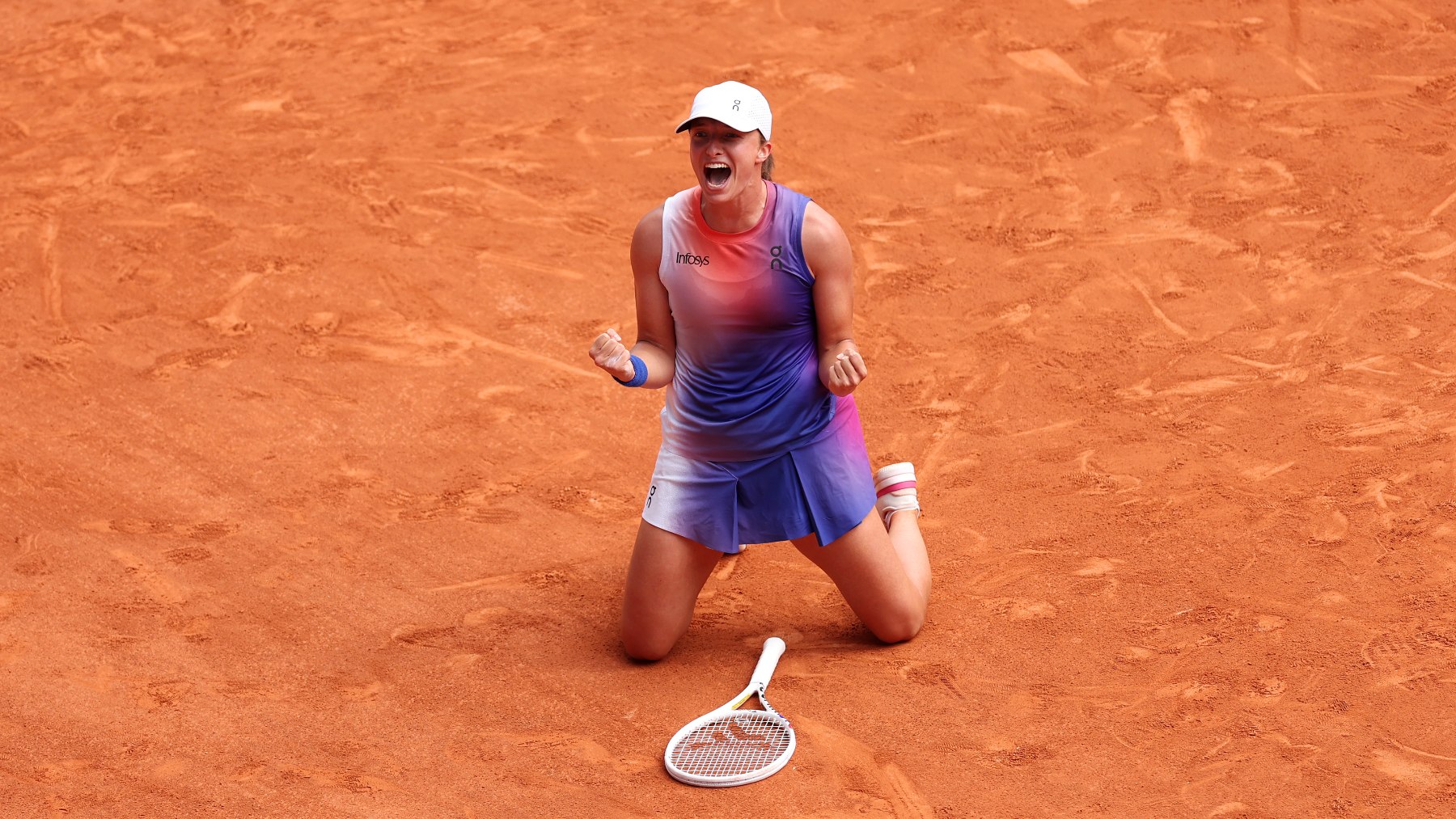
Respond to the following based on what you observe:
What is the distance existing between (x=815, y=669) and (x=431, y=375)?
269 centimetres

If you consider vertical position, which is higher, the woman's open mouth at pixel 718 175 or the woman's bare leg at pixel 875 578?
the woman's open mouth at pixel 718 175

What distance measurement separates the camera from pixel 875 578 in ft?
15.6

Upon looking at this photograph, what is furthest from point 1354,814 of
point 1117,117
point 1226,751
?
point 1117,117

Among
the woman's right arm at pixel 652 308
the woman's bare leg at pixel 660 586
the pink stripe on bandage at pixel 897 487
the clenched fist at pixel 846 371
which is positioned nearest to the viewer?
the clenched fist at pixel 846 371

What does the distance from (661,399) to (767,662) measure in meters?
2.10

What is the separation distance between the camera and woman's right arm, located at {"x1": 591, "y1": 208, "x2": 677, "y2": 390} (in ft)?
15.2

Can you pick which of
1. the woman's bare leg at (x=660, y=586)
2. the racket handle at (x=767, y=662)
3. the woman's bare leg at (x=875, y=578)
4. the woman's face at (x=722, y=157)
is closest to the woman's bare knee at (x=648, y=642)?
the woman's bare leg at (x=660, y=586)

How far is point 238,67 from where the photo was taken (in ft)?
31.8

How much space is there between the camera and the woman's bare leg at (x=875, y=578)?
186 inches

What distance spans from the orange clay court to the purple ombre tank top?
787 millimetres

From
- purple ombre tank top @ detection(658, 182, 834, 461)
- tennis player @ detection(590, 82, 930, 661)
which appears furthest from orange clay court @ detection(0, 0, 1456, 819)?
purple ombre tank top @ detection(658, 182, 834, 461)

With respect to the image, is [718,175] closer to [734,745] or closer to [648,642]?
[648,642]

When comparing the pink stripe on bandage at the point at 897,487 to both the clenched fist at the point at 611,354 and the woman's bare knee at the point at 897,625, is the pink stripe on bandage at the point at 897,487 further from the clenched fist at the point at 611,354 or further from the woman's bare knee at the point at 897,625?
the clenched fist at the point at 611,354

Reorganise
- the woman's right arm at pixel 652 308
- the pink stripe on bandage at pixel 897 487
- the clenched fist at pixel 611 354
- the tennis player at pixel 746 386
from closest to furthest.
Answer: the clenched fist at pixel 611 354 → the tennis player at pixel 746 386 → the woman's right arm at pixel 652 308 → the pink stripe on bandage at pixel 897 487
